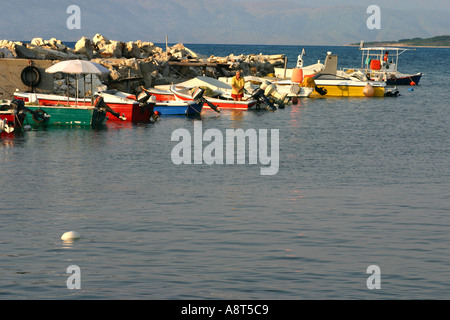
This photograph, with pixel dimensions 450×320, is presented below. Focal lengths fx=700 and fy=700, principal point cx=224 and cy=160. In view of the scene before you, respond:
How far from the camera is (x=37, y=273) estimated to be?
12.2 m

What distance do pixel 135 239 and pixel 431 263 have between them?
230 inches

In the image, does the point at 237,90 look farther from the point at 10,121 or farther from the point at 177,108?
the point at 10,121

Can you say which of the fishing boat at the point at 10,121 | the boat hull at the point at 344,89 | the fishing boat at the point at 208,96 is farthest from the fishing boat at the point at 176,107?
the boat hull at the point at 344,89

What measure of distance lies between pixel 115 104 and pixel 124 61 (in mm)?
13757

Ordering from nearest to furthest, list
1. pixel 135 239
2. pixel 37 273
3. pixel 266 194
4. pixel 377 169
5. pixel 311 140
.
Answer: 1. pixel 37 273
2. pixel 135 239
3. pixel 266 194
4. pixel 377 169
5. pixel 311 140

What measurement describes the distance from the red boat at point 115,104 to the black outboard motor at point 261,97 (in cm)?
1042

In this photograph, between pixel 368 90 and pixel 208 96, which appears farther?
pixel 368 90

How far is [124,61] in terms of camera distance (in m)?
49.5

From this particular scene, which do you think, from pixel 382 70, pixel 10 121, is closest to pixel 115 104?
pixel 10 121

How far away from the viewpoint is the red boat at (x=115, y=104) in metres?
35.8

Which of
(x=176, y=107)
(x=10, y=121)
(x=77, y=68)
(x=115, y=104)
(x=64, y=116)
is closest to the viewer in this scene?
(x=10, y=121)

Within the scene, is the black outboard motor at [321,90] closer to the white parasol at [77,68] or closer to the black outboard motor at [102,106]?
the black outboard motor at [102,106]
